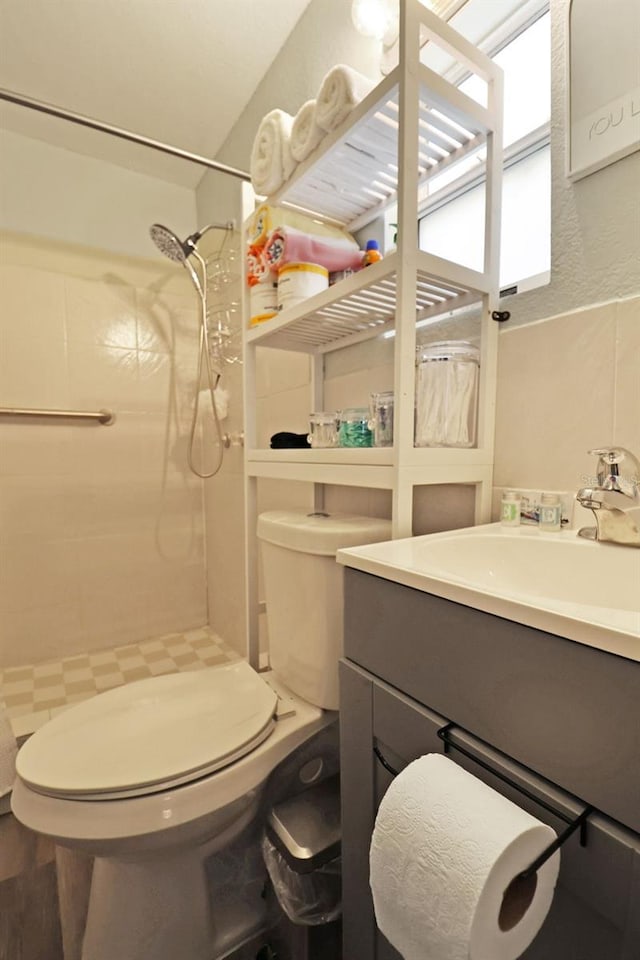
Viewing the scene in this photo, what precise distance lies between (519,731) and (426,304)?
82 cm

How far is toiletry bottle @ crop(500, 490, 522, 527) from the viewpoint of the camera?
0.79m

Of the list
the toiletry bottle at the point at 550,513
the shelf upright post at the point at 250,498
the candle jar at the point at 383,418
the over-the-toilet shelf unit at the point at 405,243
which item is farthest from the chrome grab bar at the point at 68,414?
the toiletry bottle at the point at 550,513

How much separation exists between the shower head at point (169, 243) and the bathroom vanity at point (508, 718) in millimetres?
1496

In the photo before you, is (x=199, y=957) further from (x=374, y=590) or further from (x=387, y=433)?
(x=387, y=433)

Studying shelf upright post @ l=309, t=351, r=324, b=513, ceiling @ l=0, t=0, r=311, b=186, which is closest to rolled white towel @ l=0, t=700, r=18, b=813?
shelf upright post @ l=309, t=351, r=324, b=513

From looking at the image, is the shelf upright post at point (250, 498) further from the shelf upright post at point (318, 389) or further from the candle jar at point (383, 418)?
the candle jar at point (383, 418)

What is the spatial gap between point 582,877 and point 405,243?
0.81m

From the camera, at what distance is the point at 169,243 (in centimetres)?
164

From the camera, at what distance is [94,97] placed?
5.06ft

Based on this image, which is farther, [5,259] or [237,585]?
[237,585]

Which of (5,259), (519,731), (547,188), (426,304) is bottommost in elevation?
(519,731)

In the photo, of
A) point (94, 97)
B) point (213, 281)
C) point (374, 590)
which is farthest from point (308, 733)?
point (94, 97)

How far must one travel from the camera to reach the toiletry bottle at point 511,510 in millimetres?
793

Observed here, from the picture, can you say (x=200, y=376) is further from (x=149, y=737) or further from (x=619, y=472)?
(x=619, y=472)
